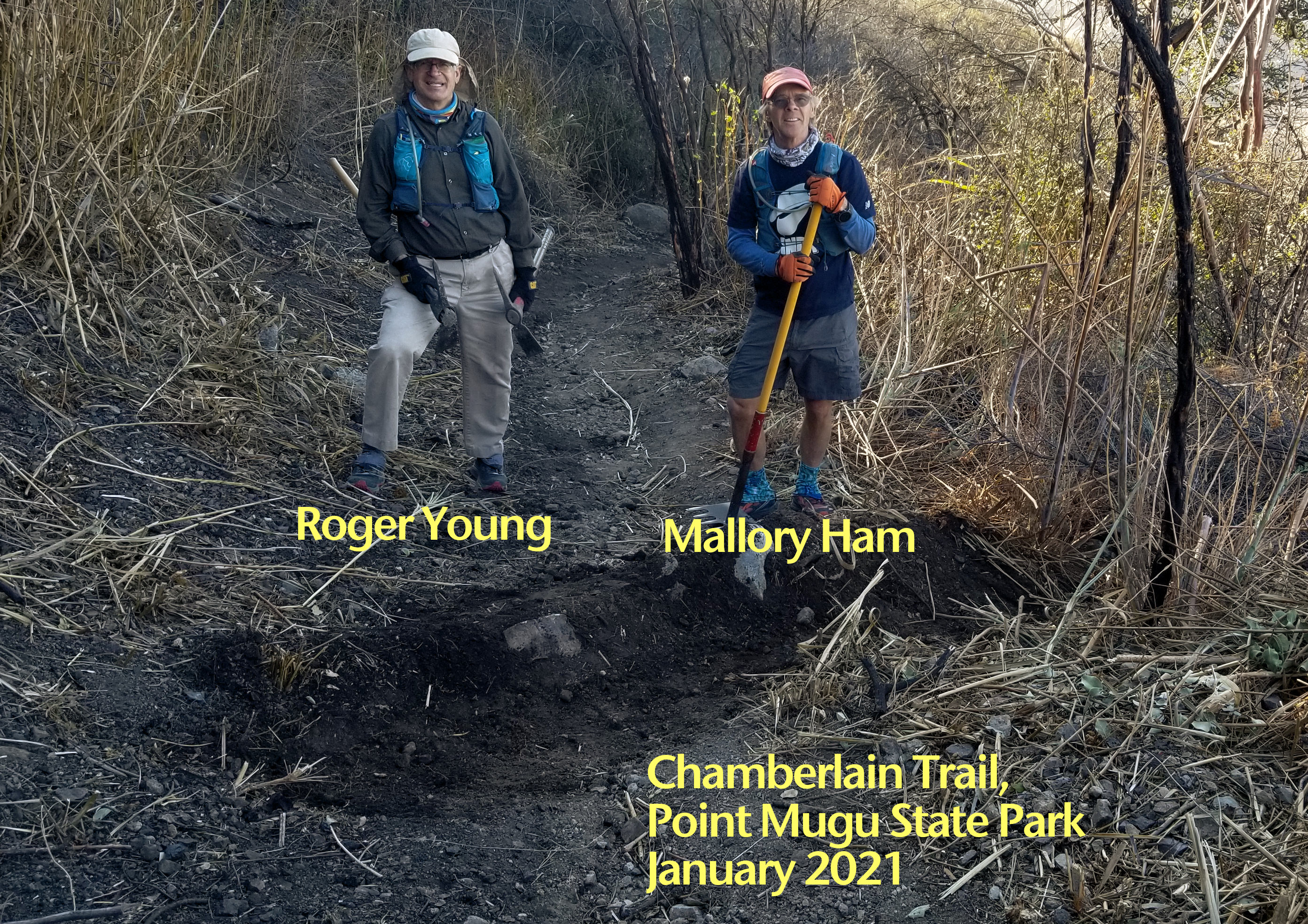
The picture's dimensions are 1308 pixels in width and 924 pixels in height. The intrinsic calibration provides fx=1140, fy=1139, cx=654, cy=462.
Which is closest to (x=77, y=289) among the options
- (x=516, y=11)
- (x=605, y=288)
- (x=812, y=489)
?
(x=812, y=489)

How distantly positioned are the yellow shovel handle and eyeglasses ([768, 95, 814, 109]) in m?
0.33

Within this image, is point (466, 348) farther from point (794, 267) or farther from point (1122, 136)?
point (1122, 136)

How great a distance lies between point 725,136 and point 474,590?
13.7 ft

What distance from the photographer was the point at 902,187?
5.47 meters

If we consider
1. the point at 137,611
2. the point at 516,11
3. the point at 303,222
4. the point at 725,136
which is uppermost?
the point at 516,11

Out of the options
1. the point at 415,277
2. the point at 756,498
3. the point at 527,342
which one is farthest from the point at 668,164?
the point at 756,498

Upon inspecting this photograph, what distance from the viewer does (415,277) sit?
4441 mm

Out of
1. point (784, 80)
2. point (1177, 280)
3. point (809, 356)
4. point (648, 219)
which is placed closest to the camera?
point (1177, 280)

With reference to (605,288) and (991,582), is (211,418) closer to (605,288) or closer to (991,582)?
(991,582)

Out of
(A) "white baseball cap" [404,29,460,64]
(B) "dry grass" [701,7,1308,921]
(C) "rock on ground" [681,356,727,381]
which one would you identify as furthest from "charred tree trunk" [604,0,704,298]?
(A) "white baseball cap" [404,29,460,64]

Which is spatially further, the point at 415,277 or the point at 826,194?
the point at 415,277

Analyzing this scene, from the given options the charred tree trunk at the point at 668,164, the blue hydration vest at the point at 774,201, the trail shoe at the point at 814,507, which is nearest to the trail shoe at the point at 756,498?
the trail shoe at the point at 814,507

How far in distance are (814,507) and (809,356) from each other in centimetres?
67

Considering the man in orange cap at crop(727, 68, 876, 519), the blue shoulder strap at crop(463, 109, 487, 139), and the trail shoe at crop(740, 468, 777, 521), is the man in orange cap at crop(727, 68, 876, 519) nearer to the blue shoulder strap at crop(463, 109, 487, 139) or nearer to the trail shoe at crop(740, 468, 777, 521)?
the trail shoe at crop(740, 468, 777, 521)
